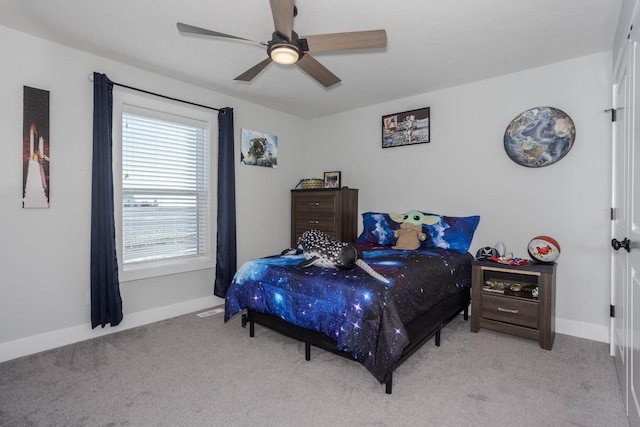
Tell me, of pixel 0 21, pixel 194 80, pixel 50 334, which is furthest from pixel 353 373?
pixel 0 21

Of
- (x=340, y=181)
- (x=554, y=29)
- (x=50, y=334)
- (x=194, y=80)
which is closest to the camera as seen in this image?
(x=554, y=29)

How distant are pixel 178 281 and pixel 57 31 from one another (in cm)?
244

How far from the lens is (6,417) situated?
182 cm

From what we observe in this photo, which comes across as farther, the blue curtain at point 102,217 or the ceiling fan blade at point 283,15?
the blue curtain at point 102,217

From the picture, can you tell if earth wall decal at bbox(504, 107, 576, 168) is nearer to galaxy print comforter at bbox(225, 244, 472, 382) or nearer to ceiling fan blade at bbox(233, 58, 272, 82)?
galaxy print comforter at bbox(225, 244, 472, 382)

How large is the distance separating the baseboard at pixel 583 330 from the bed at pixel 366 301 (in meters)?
0.82

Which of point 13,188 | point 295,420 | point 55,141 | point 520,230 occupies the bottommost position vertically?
point 295,420

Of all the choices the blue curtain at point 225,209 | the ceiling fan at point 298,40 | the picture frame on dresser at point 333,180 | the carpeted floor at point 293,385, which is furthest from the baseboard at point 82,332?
the ceiling fan at point 298,40

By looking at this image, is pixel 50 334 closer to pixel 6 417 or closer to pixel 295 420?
pixel 6 417

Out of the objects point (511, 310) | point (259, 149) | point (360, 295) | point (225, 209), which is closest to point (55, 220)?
point (225, 209)

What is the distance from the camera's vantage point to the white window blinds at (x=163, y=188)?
3.23m

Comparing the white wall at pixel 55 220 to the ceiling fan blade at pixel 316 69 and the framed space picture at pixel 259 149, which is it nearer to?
the framed space picture at pixel 259 149

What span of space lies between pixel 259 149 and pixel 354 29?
2212 millimetres

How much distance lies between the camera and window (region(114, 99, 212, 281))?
3217mm
